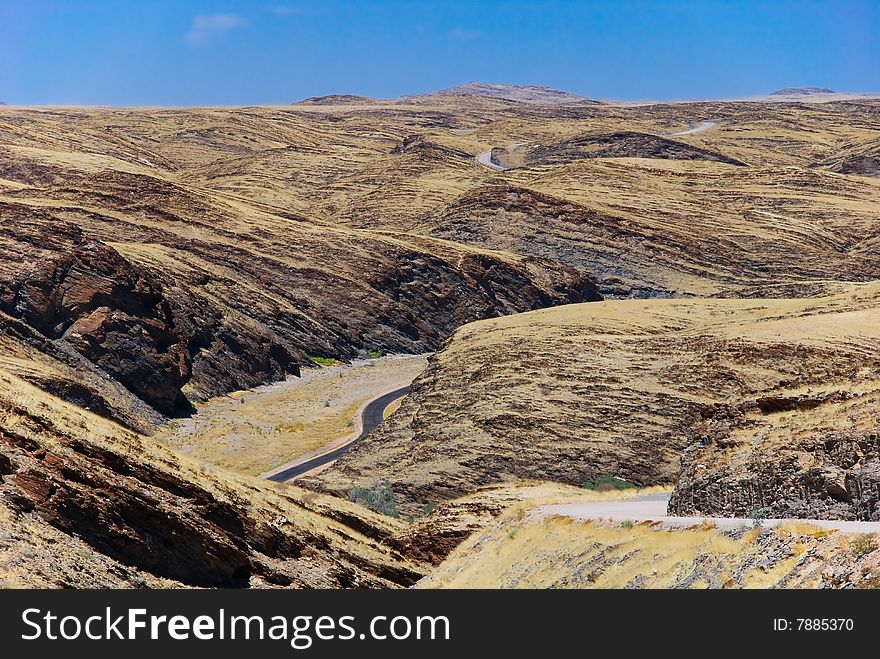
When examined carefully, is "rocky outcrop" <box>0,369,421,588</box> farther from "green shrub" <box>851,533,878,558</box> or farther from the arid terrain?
"green shrub" <box>851,533,878,558</box>

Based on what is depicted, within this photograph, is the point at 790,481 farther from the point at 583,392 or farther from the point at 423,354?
the point at 423,354

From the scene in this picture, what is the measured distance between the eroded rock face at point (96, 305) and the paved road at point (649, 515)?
3918cm

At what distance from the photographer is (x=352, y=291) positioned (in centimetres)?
8219

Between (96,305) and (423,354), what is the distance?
1052 inches

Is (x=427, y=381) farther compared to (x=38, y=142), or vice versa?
(x=38, y=142)

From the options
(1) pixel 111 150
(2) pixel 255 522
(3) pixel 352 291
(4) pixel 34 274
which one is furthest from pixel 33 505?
(1) pixel 111 150

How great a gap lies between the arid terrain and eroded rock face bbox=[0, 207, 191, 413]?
0.17 meters

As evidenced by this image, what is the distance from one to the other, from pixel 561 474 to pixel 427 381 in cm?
1358

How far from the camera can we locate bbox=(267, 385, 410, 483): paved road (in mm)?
43250

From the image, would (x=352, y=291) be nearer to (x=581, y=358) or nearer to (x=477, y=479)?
(x=581, y=358)

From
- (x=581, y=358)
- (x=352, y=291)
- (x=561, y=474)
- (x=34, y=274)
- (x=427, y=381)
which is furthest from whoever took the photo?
(x=352, y=291)

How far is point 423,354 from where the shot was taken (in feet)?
262

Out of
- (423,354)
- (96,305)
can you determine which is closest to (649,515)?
(96,305)

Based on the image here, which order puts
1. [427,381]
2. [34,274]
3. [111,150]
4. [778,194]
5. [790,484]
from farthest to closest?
[111,150]
[778,194]
[34,274]
[427,381]
[790,484]
